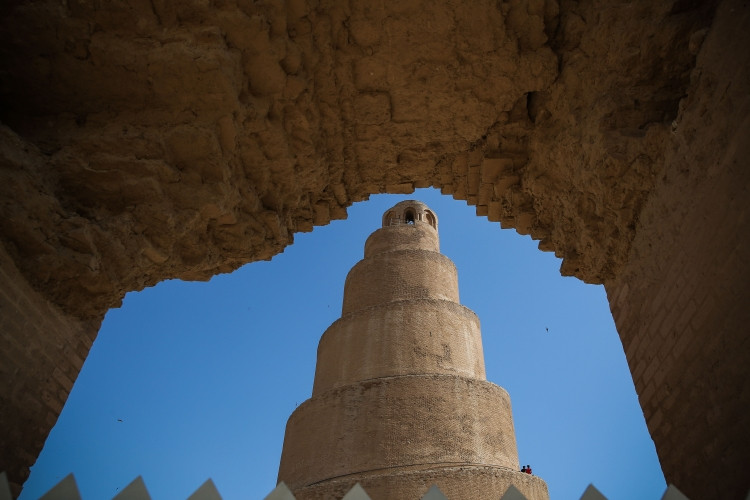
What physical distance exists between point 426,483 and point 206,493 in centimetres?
870

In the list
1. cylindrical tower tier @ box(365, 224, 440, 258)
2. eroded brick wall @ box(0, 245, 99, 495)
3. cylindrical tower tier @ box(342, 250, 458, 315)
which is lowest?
eroded brick wall @ box(0, 245, 99, 495)

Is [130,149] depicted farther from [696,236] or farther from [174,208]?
[696,236]

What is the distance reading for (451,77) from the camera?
13.5 ft

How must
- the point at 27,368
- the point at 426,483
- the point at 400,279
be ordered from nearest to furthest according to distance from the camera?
the point at 27,368, the point at 426,483, the point at 400,279

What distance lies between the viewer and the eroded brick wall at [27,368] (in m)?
2.85

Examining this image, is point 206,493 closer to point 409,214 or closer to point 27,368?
point 27,368

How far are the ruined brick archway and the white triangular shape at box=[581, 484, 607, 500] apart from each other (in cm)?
102

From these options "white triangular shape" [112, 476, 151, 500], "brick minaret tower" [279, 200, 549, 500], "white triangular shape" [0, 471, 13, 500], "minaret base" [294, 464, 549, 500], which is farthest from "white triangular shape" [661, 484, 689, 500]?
"brick minaret tower" [279, 200, 549, 500]

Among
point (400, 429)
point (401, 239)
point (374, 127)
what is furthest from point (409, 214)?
point (374, 127)

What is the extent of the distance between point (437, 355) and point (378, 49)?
1018 cm

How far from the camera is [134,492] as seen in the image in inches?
83.4

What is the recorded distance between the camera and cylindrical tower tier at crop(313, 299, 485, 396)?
12859 millimetres

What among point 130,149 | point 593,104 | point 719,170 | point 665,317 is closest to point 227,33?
point 130,149

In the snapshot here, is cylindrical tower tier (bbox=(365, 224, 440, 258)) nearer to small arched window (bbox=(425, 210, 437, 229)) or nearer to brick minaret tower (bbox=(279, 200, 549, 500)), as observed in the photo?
brick minaret tower (bbox=(279, 200, 549, 500))
